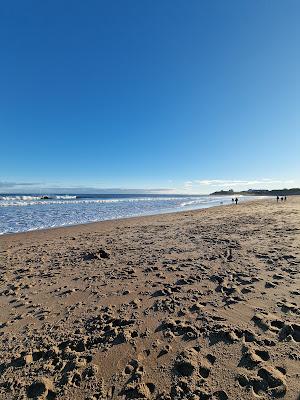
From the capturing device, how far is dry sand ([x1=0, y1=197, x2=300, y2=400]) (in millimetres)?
2867

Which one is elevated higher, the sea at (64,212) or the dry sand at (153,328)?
the dry sand at (153,328)

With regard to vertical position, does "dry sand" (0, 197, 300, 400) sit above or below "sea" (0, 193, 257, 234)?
above

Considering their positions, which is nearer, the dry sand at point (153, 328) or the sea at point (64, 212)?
the dry sand at point (153, 328)

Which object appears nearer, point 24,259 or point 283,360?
point 283,360

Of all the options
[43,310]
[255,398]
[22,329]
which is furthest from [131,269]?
[255,398]

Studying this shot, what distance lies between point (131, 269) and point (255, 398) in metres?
→ 4.72

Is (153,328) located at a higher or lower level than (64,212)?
higher

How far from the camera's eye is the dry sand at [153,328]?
2.87 meters

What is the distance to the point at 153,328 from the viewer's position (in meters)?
4.00

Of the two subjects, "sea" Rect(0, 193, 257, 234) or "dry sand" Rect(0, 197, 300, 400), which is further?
"sea" Rect(0, 193, 257, 234)

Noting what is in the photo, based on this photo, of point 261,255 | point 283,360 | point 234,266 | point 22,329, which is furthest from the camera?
point 261,255

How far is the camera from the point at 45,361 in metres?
3.31

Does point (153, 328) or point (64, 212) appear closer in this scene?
point (153, 328)

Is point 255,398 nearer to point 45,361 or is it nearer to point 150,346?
point 150,346
